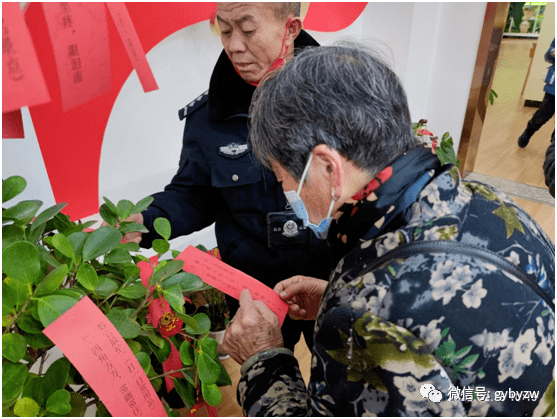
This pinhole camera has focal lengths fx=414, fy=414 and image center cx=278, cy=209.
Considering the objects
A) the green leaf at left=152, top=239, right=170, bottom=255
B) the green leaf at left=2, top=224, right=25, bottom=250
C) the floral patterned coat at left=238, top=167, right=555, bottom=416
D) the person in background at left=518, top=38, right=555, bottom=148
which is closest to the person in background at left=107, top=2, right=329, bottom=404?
the green leaf at left=152, top=239, right=170, bottom=255

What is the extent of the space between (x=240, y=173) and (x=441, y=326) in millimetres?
783

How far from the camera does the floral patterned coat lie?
59cm

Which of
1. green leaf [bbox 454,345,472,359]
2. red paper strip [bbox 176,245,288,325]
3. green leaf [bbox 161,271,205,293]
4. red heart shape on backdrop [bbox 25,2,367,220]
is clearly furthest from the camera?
red heart shape on backdrop [bbox 25,2,367,220]

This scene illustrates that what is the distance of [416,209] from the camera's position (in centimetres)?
68

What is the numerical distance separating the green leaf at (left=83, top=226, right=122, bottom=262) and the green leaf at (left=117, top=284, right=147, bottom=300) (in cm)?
8

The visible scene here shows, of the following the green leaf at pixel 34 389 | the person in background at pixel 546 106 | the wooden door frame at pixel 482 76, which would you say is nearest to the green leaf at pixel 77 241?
the green leaf at pixel 34 389

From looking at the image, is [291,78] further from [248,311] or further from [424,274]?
[248,311]

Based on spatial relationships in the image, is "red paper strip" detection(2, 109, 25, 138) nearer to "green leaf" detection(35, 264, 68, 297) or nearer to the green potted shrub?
the green potted shrub

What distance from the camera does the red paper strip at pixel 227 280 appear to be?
1.03m

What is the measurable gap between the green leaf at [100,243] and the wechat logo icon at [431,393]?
563mm

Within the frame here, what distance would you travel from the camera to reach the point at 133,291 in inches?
30.5

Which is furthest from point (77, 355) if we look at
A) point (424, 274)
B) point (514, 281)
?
point (514, 281)

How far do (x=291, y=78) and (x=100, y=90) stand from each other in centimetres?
64

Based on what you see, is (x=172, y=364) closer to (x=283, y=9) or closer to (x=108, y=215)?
(x=108, y=215)
